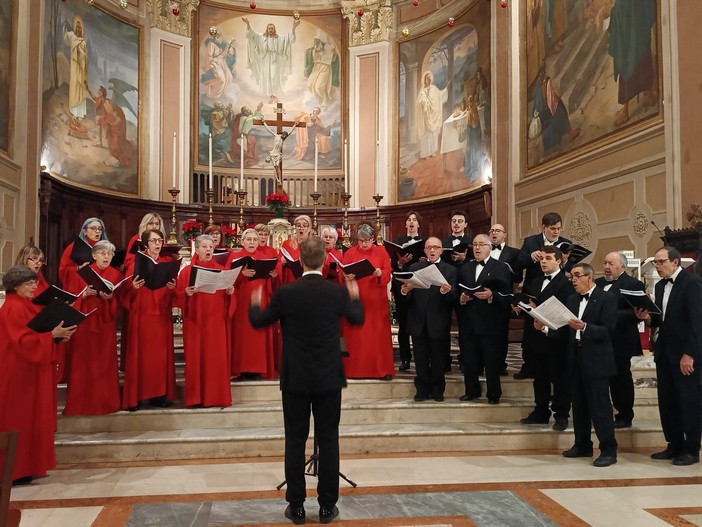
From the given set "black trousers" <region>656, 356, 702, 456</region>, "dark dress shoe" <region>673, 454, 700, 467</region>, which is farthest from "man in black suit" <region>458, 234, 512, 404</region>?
"dark dress shoe" <region>673, 454, 700, 467</region>

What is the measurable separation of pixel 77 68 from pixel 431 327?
31.2 ft

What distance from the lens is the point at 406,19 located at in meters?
14.4

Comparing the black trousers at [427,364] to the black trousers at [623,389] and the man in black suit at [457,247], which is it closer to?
the man in black suit at [457,247]

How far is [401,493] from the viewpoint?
13.6ft

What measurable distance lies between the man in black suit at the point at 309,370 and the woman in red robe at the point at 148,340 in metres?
2.24

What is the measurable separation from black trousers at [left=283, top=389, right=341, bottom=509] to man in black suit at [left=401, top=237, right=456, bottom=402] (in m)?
2.29

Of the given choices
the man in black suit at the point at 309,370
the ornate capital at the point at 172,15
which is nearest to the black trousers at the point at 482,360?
the man in black suit at the point at 309,370

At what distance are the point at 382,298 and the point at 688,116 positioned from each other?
12.9 ft

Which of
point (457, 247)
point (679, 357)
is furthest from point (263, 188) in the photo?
point (679, 357)

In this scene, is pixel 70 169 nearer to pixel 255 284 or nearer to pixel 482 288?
pixel 255 284

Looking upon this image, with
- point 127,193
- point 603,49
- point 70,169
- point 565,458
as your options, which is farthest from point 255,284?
point 127,193

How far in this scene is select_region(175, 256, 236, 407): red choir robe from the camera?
5590 mm

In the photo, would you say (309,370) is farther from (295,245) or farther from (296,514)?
(295,245)

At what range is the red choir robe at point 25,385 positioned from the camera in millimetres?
4273
